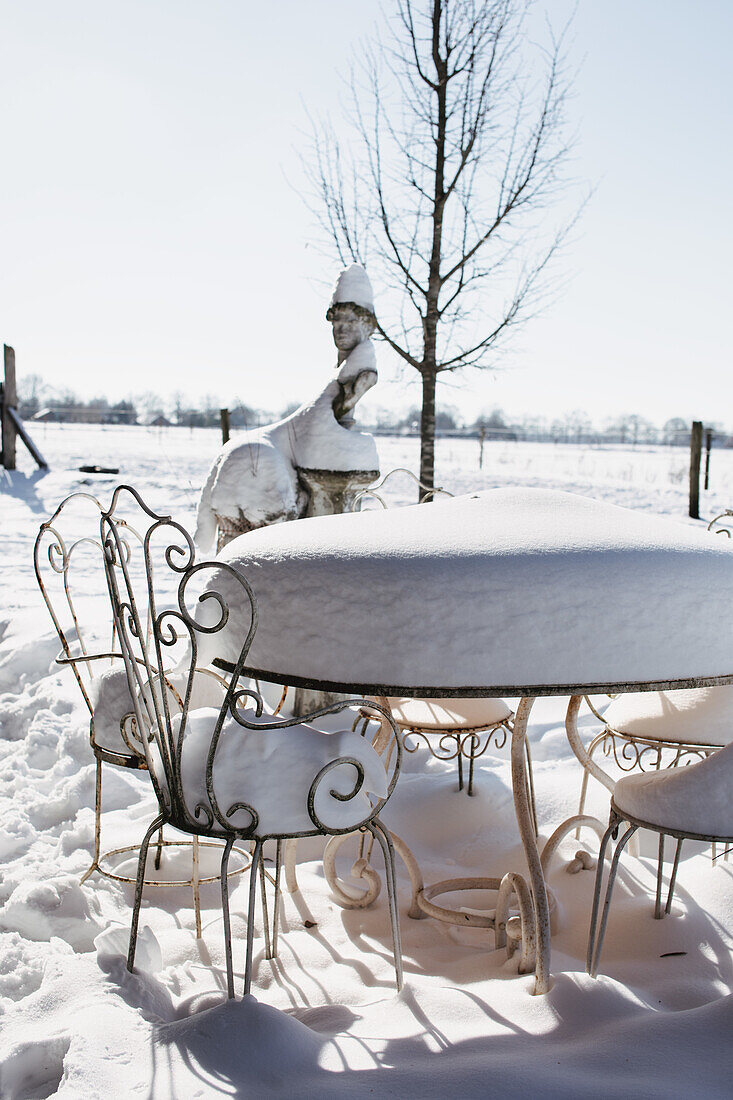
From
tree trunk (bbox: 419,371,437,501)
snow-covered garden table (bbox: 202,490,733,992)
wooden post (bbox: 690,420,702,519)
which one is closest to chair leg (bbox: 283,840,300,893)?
snow-covered garden table (bbox: 202,490,733,992)

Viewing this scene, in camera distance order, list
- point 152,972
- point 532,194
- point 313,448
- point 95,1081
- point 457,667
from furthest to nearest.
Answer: point 532,194 < point 313,448 < point 152,972 < point 457,667 < point 95,1081

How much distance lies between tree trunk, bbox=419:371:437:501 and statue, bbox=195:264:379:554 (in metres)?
4.34

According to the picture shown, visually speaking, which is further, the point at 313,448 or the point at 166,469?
the point at 166,469

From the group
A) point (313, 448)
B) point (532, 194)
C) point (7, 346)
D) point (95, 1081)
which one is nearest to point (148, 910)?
point (95, 1081)

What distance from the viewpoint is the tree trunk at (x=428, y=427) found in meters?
7.89

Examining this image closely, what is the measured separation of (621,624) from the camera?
58.9 inches

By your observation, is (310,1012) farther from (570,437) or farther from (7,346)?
(570,437)

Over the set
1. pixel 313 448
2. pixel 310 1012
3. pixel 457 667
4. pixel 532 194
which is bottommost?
pixel 310 1012

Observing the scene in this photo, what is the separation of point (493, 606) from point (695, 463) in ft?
38.3

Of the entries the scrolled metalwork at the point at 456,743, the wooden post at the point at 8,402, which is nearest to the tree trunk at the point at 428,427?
the scrolled metalwork at the point at 456,743

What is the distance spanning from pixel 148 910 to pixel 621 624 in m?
1.72

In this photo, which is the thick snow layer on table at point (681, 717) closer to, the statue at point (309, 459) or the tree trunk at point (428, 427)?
the statue at point (309, 459)

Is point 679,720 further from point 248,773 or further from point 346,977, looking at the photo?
point 248,773

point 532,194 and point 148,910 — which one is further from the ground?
point 532,194
